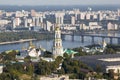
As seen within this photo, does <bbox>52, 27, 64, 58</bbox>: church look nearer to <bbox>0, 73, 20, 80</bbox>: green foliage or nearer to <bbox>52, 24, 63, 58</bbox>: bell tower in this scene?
Result: <bbox>52, 24, 63, 58</bbox>: bell tower

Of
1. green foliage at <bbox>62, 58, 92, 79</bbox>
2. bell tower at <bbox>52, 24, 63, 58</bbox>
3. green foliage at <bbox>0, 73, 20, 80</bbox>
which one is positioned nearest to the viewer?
green foliage at <bbox>0, 73, 20, 80</bbox>

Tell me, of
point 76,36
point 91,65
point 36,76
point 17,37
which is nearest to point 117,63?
point 91,65

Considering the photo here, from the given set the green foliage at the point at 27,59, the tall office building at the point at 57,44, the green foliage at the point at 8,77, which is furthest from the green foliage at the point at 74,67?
the green foliage at the point at 8,77

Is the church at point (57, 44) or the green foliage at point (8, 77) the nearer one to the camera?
the green foliage at point (8, 77)

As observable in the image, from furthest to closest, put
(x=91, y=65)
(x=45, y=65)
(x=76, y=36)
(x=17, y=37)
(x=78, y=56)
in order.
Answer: (x=76, y=36)
(x=17, y=37)
(x=78, y=56)
(x=91, y=65)
(x=45, y=65)

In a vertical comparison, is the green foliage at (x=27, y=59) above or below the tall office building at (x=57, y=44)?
below

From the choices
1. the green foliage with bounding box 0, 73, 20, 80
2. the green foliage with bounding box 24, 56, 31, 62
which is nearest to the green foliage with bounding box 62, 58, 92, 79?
the green foliage with bounding box 24, 56, 31, 62

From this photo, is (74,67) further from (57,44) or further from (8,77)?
(8,77)

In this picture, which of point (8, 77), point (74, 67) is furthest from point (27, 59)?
point (8, 77)

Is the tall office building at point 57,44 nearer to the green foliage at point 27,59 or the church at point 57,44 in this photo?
the church at point 57,44

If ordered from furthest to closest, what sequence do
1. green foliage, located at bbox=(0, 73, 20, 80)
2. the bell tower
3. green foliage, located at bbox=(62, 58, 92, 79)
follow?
the bell tower < green foliage, located at bbox=(62, 58, 92, 79) < green foliage, located at bbox=(0, 73, 20, 80)

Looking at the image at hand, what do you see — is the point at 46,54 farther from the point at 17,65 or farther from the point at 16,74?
the point at 16,74
